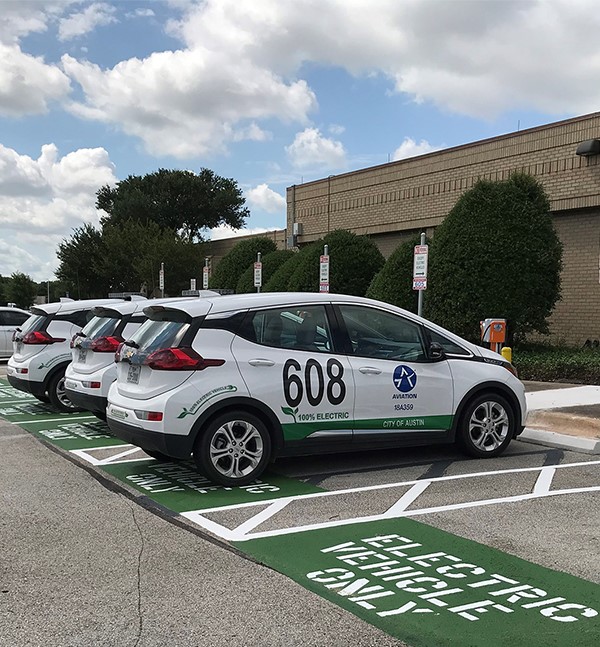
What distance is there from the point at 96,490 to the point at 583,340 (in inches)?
570

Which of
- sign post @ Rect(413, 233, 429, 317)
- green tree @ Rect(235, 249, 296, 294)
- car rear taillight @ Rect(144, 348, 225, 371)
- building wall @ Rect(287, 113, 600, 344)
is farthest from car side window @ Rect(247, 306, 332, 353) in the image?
green tree @ Rect(235, 249, 296, 294)

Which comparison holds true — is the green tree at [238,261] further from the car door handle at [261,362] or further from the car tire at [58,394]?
the car door handle at [261,362]

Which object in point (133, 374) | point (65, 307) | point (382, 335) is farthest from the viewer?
point (65, 307)

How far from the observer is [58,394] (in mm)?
11492

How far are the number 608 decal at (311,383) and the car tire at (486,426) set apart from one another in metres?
1.51

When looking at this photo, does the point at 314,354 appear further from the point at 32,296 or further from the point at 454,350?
the point at 32,296

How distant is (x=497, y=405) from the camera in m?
8.00

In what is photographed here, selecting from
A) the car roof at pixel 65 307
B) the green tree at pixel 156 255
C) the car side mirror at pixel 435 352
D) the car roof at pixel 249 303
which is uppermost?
the green tree at pixel 156 255

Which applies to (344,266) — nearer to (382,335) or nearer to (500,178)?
(500,178)

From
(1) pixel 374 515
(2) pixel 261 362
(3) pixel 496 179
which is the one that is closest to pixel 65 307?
(2) pixel 261 362

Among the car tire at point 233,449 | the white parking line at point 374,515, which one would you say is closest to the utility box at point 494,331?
the white parking line at point 374,515

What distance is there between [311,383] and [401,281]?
10369 mm

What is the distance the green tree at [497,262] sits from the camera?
15375 millimetres

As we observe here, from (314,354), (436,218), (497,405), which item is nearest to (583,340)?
(436,218)
